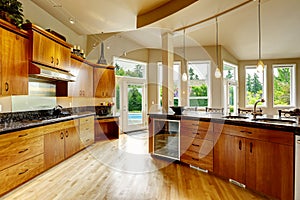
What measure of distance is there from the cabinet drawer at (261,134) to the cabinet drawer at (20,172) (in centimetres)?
288

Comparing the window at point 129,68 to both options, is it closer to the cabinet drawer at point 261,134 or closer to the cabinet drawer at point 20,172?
the cabinet drawer at point 20,172

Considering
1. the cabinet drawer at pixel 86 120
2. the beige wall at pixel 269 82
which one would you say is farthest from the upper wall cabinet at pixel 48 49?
the beige wall at pixel 269 82

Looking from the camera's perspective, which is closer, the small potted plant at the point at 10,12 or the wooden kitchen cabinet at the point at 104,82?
the small potted plant at the point at 10,12

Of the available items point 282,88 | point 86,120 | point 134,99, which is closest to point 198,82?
point 134,99

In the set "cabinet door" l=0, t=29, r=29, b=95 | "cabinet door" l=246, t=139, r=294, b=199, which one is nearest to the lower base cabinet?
"cabinet door" l=0, t=29, r=29, b=95

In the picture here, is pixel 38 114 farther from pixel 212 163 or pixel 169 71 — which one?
pixel 212 163

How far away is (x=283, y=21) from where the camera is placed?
16.4 feet

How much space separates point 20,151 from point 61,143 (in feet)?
3.60

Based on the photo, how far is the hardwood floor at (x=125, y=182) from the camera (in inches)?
103

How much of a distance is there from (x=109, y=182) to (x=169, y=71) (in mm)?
3145

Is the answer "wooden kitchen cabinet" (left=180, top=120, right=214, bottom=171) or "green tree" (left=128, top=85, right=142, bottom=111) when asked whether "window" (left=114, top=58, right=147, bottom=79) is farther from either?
"wooden kitchen cabinet" (left=180, top=120, right=214, bottom=171)

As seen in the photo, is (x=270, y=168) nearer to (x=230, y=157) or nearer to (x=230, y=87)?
(x=230, y=157)

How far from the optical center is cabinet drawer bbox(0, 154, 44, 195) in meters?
2.52

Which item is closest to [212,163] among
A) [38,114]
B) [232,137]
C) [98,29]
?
[232,137]
